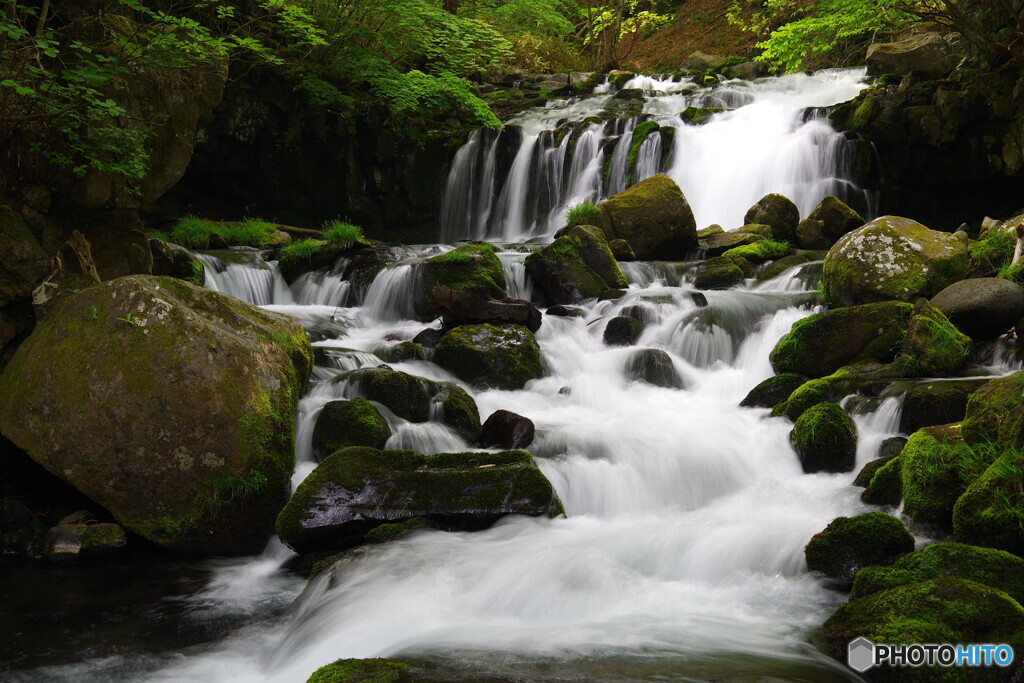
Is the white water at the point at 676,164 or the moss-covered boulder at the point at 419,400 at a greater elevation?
the white water at the point at 676,164

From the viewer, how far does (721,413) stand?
7969 millimetres

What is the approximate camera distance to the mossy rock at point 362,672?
10.6 ft

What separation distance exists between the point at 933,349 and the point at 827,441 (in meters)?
1.72

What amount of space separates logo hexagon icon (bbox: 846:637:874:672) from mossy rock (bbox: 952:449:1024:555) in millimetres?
1283

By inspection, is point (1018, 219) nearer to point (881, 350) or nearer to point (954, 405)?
point (881, 350)

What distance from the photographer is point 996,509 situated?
4309 mm

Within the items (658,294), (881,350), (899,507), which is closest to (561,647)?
(899,507)

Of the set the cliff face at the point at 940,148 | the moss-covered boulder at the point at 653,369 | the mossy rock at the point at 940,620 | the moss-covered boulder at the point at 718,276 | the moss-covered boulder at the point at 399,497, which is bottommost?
the mossy rock at the point at 940,620

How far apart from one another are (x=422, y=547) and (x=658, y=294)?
A: 255 inches

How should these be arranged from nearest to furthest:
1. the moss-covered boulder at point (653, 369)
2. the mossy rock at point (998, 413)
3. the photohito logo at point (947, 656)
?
the photohito logo at point (947, 656), the mossy rock at point (998, 413), the moss-covered boulder at point (653, 369)

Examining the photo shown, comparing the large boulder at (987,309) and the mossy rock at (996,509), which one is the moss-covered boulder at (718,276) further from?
the mossy rock at (996,509)

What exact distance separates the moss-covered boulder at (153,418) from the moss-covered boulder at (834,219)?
1020 centimetres

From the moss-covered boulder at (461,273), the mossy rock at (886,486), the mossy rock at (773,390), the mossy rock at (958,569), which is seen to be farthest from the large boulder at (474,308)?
the mossy rock at (958,569)

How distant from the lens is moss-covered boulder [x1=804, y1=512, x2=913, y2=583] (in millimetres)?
4406
